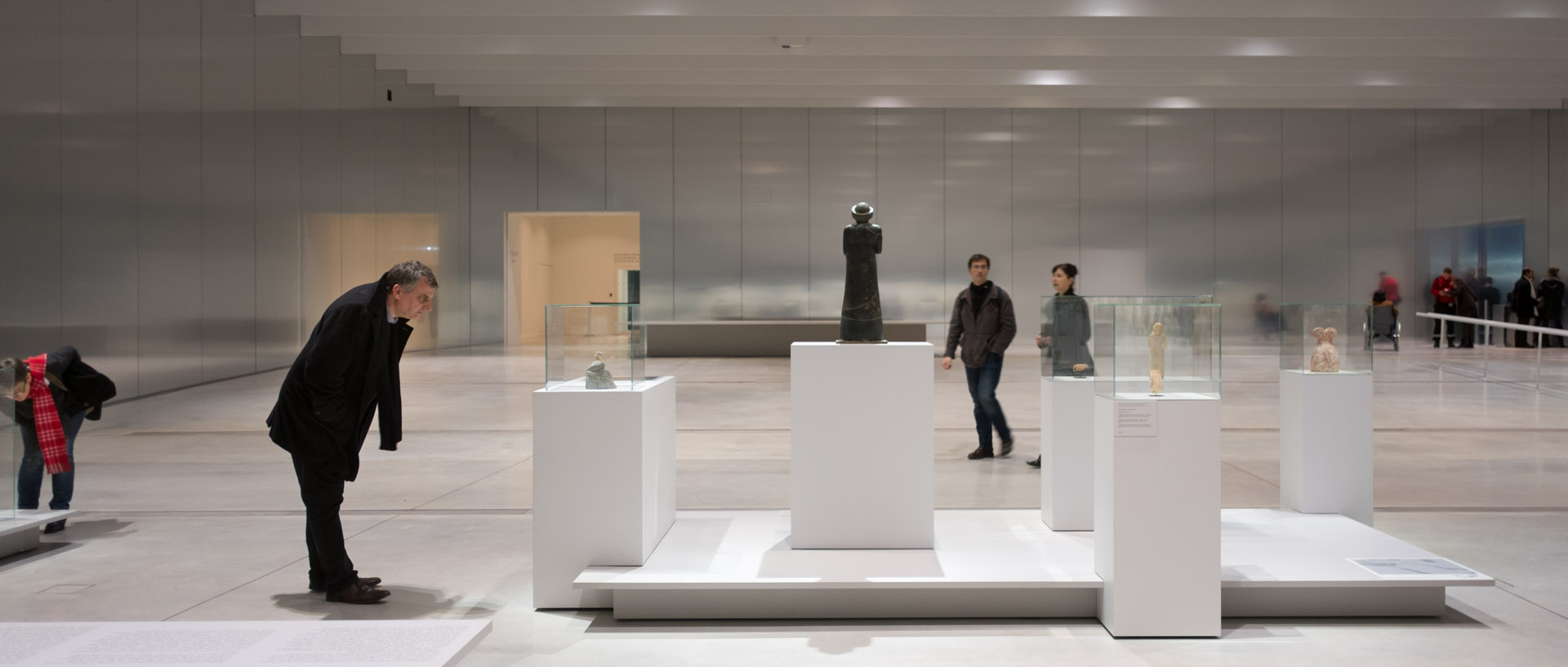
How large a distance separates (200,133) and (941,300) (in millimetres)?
13988

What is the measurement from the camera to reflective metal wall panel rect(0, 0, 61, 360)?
9.76 m

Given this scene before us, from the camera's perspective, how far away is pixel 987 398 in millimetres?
7680

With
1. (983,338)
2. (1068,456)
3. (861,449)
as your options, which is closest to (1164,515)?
(1068,456)

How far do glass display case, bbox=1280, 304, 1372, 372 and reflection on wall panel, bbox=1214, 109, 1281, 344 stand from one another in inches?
691

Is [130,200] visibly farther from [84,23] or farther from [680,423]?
[680,423]

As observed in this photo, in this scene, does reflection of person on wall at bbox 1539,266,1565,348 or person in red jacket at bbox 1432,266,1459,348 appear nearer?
reflection of person on wall at bbox 1539,266,1565,348

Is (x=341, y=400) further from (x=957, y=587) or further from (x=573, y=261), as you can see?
(x=573, y=261)

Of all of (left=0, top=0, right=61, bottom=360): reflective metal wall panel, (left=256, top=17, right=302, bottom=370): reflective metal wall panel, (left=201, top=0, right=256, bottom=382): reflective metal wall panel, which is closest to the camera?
(left=0, top=0, right=61, bottom=360): reflective metal wall panel

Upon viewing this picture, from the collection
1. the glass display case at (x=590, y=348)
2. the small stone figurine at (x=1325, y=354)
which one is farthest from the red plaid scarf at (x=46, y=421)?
the small stone figurine at (x=1325, y=354)

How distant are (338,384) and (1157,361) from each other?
3305 millimetres

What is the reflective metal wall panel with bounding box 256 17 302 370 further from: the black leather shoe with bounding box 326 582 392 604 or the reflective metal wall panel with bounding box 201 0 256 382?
the black leather shoe with bounding box 326 582 392 604

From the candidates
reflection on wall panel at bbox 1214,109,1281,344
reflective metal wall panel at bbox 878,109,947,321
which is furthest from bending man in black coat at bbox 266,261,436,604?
reflection on wall panel at bbox 1214,109,1281,344

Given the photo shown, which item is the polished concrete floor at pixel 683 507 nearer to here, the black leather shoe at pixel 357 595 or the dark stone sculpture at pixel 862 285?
the black leather shoe at pixel 357 595

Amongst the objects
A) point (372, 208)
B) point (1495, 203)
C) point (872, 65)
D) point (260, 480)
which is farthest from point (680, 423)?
point (1495, 203)
